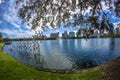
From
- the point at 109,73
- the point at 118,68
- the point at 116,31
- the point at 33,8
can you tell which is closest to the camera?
the point at 33,8

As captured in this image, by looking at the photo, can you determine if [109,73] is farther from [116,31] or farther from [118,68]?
[116,31]

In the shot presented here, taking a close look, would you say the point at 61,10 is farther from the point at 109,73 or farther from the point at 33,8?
the point at 109,73

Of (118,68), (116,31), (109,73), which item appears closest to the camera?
(116,31)

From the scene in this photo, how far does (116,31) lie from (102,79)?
3924 millimetres

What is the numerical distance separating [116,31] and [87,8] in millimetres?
2971

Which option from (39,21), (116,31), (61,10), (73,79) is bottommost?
(73,79)

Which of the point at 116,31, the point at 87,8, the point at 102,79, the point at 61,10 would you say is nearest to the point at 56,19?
the point at 61,10

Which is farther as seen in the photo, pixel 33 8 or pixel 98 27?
pixel 98 27

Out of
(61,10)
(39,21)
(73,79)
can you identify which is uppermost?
(61,10)

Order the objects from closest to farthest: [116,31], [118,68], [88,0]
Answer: [88,0]
[116,31]
[118,68]

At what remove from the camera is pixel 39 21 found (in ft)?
34.4

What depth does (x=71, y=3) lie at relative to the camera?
427 inches

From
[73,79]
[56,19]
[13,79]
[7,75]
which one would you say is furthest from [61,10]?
[7,75]

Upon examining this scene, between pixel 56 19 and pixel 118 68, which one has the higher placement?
pixel 56 19
